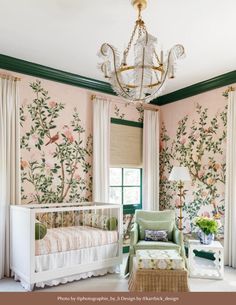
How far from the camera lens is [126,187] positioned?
4.66 m

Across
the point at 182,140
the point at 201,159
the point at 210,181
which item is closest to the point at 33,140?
the point at 182,140

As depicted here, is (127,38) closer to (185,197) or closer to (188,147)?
(188,147)

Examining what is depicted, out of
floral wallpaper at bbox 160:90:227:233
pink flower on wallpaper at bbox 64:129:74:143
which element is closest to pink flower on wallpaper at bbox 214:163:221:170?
floral wallpaper at bbox 160:90:227:233

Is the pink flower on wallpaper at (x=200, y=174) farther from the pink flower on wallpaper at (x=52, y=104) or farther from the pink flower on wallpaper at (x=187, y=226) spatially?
the pink flower on wallpaper at (x=52, y=104)

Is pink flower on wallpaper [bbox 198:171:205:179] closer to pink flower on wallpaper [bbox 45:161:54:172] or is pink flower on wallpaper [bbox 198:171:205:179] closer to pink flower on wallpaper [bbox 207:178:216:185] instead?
pink flower on wallpaper [bbox 207:178:216:185]

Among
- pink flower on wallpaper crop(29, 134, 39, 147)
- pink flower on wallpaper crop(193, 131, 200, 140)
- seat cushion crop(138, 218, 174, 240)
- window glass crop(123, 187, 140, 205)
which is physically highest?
pink flower on wallpaper crop(193, 131, 200, 140)

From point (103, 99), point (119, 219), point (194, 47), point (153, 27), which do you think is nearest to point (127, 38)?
point (153, 27)

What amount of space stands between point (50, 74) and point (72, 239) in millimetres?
2198

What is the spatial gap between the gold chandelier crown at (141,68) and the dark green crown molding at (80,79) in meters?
1.71

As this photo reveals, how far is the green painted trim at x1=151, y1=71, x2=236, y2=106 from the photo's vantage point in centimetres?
389

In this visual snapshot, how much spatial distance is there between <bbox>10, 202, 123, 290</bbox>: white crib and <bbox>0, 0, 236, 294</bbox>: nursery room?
0.04 ft

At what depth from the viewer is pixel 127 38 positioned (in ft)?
9.57

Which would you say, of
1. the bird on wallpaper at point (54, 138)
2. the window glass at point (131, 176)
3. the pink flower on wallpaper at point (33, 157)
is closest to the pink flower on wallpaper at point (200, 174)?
the window glass at point (131, 176)

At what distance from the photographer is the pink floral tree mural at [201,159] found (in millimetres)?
4004
